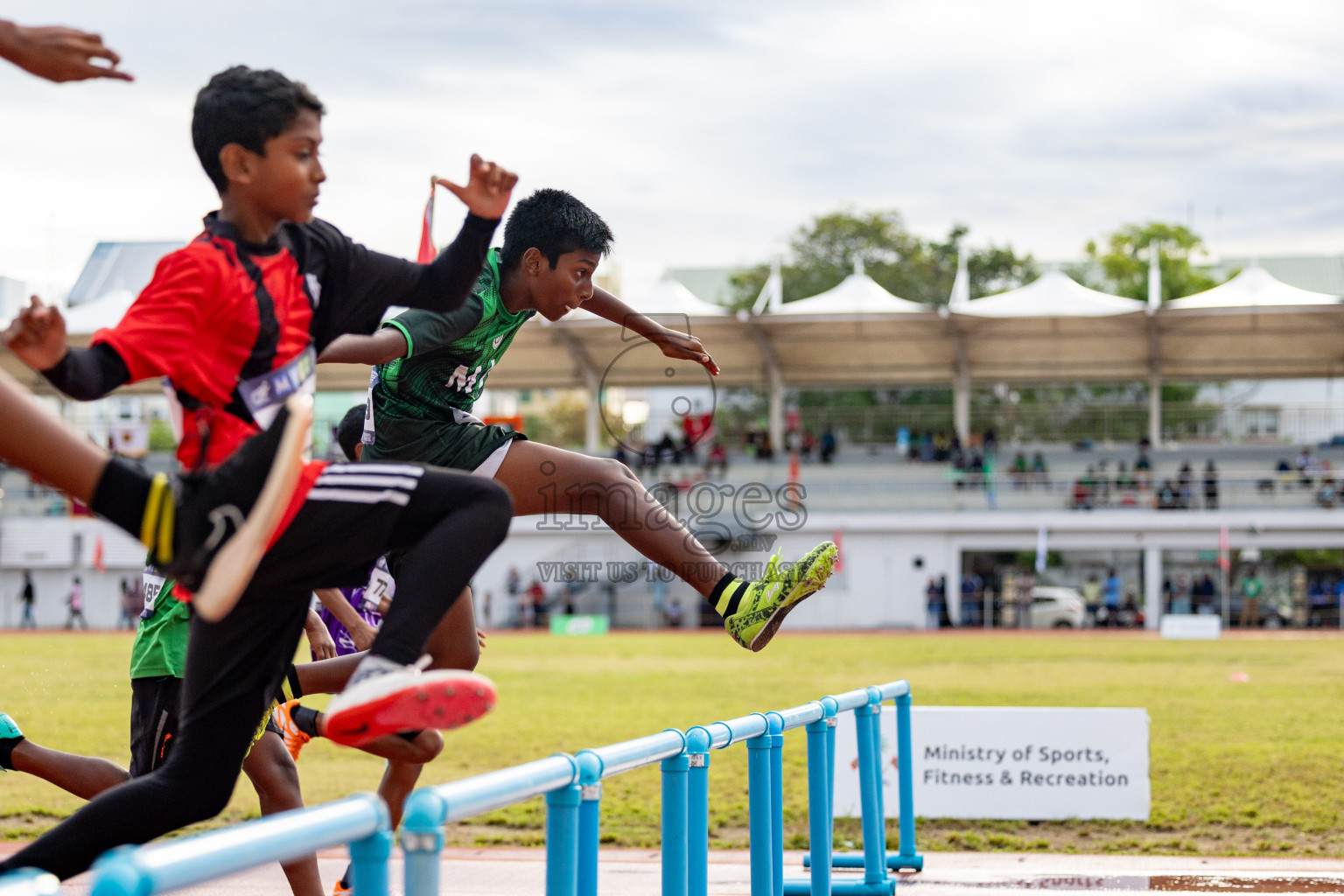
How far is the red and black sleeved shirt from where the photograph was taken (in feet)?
8.84

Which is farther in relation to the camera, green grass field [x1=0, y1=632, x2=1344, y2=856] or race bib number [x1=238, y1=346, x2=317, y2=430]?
green grass field [x1=0, y1=632, x2=1344, y2=856]

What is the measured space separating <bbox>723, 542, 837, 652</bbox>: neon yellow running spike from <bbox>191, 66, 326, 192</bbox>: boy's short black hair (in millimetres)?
2036

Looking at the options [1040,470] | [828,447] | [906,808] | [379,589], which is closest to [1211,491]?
[1040,470]

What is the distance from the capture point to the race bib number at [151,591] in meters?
4.68

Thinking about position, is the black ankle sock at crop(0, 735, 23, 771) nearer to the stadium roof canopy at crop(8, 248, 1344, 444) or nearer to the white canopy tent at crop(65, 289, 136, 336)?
the stadium roof canopy at crop(8, 248, 1344, 444)

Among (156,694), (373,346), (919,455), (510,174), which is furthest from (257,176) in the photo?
(919,455)

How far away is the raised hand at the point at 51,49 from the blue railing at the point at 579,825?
153cm

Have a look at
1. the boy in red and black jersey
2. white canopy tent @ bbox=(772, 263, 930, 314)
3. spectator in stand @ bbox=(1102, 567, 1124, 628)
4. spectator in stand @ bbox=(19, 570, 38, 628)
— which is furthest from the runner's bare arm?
spectator in stand @ bbox=(19, 570, 38, 628)

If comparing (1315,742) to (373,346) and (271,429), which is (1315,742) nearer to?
(373,346)

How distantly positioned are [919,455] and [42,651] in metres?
25.2

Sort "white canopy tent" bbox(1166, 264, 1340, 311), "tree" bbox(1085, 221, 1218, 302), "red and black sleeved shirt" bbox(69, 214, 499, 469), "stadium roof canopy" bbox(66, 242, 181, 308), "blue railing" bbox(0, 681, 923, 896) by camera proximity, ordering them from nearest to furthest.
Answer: "blue railing" bbox(0, 681, 923, 896), "red and black sleeved shirt" bbox(69, 214, 499, 469), "white canopy tent" bbox(1166, 264, 1340, 311), "stadium roof canopy" bbox(66, 242, 181, 308), "tree" bbox(1085, 221, 1218, 302)

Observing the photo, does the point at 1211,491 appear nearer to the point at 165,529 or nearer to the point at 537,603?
the point at 537,603

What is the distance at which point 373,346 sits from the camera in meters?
3.75

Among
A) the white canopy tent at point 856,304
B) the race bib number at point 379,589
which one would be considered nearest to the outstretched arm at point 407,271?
the race bib number at point 379,589
